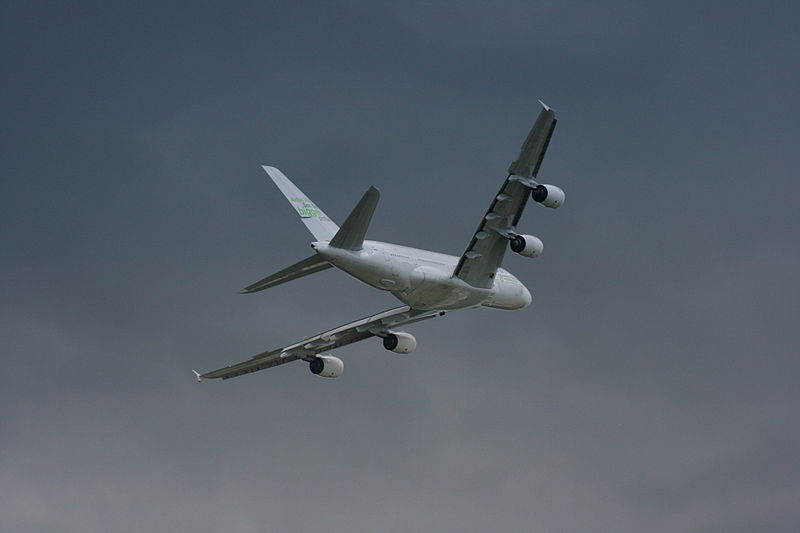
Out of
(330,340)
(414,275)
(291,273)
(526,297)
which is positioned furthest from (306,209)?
(526,297)

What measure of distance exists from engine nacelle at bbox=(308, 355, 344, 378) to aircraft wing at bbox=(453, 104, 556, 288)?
8899mm

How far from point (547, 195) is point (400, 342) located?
11.1 m

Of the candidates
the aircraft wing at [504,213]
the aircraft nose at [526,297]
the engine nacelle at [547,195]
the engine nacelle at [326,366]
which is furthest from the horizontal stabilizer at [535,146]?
the engine nacelle at [326,366]

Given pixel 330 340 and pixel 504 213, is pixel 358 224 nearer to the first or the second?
pixel 504 213

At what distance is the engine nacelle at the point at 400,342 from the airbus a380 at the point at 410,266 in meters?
0.05

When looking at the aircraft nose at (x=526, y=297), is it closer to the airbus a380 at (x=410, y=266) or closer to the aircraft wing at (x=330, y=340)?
the airbus a380 at (x=410, y=266)

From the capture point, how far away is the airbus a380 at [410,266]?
2042 inches

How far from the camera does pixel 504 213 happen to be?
177 feet

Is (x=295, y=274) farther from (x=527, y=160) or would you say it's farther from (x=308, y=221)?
(x=527, y=160)

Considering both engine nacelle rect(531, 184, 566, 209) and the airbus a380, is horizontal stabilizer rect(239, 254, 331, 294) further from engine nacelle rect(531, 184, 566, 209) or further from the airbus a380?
engine nacelle rect(531, 184, 566, 209)

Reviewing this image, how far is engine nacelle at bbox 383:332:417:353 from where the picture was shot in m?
59.4

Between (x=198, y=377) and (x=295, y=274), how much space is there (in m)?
10.3

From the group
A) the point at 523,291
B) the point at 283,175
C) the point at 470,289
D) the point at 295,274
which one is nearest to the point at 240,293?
the point at 295,274

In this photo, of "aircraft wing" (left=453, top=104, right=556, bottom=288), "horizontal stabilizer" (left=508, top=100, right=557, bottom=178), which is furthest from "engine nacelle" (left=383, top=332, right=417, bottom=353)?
"horizontal stabilizer" (left=508, top=100, right=557, bottom=178)
